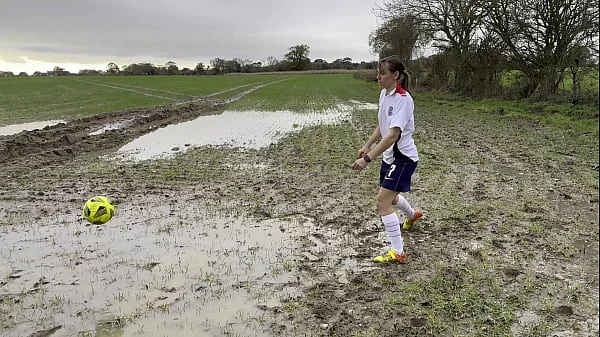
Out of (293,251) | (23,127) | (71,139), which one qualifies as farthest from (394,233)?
(23,127)

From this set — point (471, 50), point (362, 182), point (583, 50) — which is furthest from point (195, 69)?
point (362, 182)

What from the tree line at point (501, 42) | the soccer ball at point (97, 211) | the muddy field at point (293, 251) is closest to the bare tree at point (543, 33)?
the tree line at point (501, 42)

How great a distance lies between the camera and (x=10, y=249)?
215 inches

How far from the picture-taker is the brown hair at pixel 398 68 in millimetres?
4569

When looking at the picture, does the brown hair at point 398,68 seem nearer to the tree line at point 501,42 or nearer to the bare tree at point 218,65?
the tree line at point 501,42

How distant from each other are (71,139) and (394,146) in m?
11.3

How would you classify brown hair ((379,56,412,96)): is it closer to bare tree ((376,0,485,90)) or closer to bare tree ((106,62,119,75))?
bare tree ((376,0,485,90))

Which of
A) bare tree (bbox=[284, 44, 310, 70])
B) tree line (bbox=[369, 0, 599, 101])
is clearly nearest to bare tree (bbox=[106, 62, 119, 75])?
bare tree (bbox=[284, 44, 310, 70])

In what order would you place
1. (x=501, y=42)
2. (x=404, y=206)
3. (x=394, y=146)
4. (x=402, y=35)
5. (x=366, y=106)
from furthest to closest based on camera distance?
(x=402, y=35)
(x=366, y=106)
(x=501, y=42)
(x=404, y=206)
(x=394, y=146)

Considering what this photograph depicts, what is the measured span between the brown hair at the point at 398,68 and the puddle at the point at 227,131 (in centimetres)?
798

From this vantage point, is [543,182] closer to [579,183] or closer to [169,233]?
[579,183]

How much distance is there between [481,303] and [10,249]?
202 inches

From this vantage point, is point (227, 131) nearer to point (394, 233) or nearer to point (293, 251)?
point (293, 251)

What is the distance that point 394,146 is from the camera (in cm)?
478
